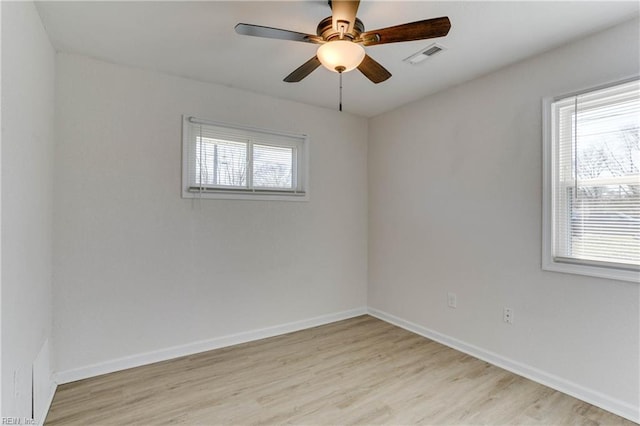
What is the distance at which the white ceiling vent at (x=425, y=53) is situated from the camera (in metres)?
2.27

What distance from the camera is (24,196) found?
64.2 inches

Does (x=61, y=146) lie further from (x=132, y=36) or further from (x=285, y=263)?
(x=285, y=263)

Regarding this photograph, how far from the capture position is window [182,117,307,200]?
9.43 feet

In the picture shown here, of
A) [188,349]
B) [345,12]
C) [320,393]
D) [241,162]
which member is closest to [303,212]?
[241,162]

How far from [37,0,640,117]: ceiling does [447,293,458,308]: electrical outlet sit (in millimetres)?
1943

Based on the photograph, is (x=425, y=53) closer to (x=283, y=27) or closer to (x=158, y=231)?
(x=283, y=27)

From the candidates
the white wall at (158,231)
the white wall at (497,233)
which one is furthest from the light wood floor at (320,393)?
the white wall at (158,231)

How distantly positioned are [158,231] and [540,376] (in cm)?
315

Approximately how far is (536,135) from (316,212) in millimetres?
2109

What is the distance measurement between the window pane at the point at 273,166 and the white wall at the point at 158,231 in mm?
214

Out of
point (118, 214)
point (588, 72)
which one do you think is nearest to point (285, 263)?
point (118, 214)

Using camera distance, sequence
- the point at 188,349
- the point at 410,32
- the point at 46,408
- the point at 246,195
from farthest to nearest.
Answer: the point at 246,195 < the point at 188,349 < the point at 46,408 < the point at 410,32

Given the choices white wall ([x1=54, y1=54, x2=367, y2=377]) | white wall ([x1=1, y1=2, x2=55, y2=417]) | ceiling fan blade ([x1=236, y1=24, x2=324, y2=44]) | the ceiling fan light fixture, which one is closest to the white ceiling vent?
the ceiling fan light fixture

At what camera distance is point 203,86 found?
2.90 meters
